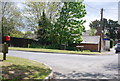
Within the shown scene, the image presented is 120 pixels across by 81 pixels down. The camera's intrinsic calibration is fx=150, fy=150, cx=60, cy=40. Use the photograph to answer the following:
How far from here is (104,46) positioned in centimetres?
3191

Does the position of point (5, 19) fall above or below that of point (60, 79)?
above

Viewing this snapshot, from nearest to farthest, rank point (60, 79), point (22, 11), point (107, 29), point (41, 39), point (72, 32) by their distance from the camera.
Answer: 1. point (60, 79)
2. point (72, 32)
3. point (41, 39)
4. point (22, 11)
5. point (107, 29)

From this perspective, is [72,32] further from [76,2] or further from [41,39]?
[41,39]

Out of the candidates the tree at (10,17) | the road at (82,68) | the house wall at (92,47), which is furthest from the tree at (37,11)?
the road at (82,68)

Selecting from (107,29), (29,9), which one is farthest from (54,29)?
(107,29)

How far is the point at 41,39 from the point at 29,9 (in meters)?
7.52

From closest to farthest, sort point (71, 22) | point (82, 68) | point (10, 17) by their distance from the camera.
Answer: point (82, 68) → point (71, 22) → point (10, 17)

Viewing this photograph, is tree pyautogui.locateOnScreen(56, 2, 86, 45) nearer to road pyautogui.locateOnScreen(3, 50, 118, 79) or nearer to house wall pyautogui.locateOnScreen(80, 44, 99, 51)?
house wall pyautogui.locateOnScreen(80, 44, 99, 51)

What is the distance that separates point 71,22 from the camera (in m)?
27.4

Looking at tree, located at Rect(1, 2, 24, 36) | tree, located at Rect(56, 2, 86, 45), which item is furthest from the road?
tree, located at Rect(1, 2, 24, 36)

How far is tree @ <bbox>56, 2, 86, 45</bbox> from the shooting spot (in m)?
27.4

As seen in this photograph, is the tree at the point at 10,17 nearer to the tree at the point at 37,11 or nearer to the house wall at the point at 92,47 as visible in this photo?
the tree at the point at 37,11

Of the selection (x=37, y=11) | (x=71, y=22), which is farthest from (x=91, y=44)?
(x=37, y=11)

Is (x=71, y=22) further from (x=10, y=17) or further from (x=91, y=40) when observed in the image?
(x=10, y=17)
